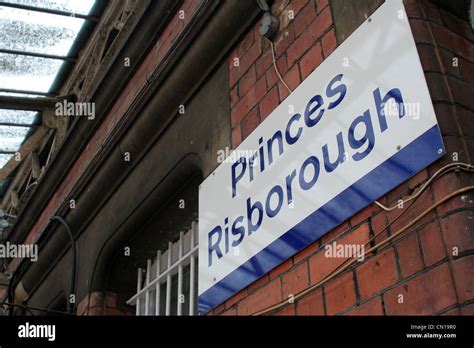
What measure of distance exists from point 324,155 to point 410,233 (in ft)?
1.49

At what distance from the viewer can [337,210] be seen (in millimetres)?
1874

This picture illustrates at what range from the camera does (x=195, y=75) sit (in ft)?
10.3

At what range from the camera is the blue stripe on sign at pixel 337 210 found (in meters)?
1.64

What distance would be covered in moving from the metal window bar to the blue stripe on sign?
857mm

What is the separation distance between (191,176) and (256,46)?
82 cm

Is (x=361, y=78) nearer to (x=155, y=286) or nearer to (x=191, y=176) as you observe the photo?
(x=191, y=176)

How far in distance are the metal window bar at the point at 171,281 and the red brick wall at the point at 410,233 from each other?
2.96ft

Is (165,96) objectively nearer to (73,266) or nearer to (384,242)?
(73,266)

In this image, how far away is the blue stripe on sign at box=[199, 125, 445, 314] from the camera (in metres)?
1.64

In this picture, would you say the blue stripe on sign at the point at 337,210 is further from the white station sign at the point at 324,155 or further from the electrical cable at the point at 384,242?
the electrical cable at the point at 384,242
